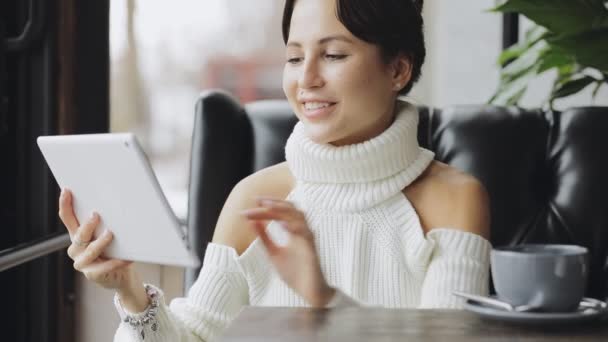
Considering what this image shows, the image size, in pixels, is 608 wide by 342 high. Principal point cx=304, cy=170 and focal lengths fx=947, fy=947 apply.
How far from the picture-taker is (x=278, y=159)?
5.64 feet

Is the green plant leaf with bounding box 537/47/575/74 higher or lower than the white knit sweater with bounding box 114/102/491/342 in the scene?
higher

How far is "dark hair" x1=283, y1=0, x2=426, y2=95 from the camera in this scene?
138 cm

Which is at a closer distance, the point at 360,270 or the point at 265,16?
the point at 360,270

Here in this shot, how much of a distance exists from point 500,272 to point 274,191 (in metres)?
0.67

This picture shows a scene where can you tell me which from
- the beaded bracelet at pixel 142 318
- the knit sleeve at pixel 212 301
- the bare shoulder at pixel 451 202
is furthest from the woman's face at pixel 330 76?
the beaded bracelet at pixel 142 318

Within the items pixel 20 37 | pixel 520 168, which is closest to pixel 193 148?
pixel 520 168

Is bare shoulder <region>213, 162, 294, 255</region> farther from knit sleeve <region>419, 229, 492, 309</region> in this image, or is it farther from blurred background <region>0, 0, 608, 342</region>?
blurred background <region>0, 0, 608, 342</region>

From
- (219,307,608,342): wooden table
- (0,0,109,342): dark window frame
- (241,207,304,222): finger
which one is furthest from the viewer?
(0,0,109,342): dark window frame

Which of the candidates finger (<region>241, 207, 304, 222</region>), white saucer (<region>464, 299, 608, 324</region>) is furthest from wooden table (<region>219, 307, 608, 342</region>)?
finger (<region>241, 207, 304, 222</region>)

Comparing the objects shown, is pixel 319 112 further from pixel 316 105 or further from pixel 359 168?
pixel 359 168

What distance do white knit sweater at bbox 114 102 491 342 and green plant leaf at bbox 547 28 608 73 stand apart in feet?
1.75

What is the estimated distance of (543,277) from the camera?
0.85 metres

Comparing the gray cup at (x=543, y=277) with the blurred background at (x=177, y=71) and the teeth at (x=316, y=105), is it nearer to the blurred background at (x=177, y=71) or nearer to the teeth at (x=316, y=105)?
the teeth at (x=316, y=105)

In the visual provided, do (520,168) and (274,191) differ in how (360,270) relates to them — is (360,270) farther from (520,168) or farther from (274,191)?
(520,168)
